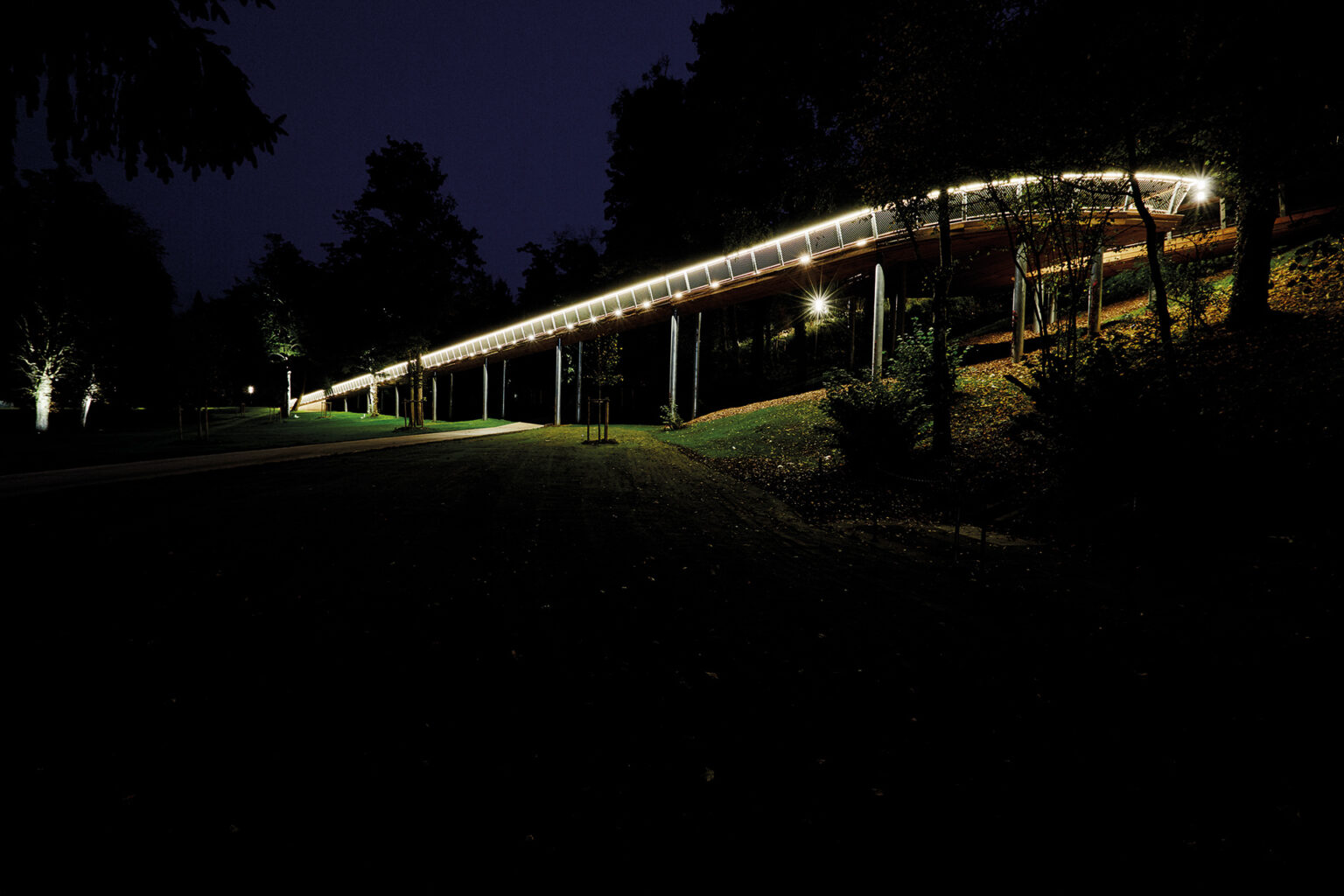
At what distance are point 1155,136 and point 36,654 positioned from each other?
14.2 metres

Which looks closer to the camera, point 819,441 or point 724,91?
point 819,441

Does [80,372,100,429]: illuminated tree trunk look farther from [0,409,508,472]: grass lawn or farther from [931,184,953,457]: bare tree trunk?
[931,184,953,457]: bare tree trunk

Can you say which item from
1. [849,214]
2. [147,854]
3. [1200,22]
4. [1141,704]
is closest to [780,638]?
[1141,704]

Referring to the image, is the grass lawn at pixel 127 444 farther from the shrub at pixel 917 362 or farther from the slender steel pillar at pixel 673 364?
the shrub at pixel 917 362

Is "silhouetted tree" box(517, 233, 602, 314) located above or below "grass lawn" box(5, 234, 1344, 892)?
above

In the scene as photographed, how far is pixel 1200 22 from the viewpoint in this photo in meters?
6.50

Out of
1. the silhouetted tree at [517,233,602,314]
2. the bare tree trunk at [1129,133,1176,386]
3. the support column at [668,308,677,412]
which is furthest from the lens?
the silhouetted tree at [517,233,602,314]

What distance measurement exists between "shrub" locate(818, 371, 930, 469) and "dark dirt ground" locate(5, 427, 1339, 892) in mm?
3983

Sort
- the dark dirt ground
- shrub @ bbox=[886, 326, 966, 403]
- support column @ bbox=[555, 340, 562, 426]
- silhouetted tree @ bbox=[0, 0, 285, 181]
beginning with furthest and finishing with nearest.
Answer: support column @ bbox=[555, 340, 562, 426], shrub @ bbox=[886, 326, 966, 403], silhouetted tree @ bbox=[0, 0, 285, 181], the dark dirt ground

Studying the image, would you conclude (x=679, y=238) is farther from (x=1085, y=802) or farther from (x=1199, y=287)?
(x=1085, y=802)

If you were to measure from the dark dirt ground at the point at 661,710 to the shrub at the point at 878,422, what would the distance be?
3.98 meters

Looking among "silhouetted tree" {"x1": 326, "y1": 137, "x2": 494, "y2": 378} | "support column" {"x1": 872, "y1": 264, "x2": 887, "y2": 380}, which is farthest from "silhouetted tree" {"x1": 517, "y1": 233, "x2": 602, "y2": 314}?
"support column" {"x1": 872, "y1": 264, "x2": 887, "y2": 380}

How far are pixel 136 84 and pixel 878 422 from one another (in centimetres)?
1073

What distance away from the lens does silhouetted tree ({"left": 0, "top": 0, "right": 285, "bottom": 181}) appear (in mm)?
4234
